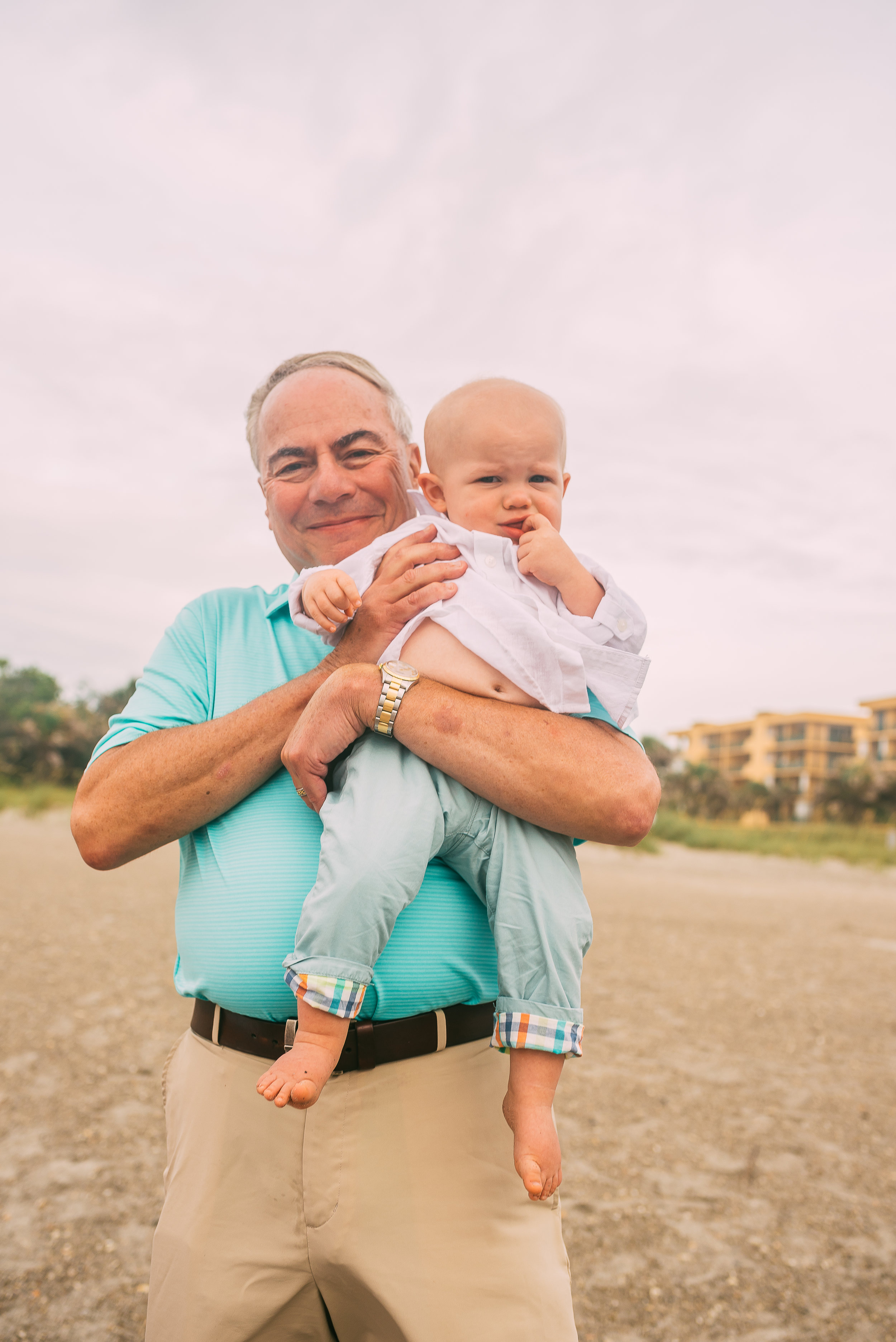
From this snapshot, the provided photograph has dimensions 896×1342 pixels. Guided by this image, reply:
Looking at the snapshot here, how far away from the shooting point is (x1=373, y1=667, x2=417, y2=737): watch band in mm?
1829

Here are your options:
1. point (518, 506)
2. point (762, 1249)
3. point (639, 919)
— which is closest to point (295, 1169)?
point (518, 506)

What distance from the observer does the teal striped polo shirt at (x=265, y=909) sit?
188 cm

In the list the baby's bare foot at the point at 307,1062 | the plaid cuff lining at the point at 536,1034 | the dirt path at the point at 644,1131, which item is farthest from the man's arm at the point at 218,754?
the dirt path at the point at 644,1131

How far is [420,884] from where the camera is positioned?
178cm

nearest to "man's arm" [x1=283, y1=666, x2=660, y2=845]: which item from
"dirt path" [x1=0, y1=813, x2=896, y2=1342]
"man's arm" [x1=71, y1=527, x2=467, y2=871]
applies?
"man's arm" [x1=71, y1=527, x2=467, y2=871]

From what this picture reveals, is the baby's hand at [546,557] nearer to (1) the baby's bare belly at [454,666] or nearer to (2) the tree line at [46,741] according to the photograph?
(1) the baby's bare belly at [454,666]

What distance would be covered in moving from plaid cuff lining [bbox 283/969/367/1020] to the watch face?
2.05 feet

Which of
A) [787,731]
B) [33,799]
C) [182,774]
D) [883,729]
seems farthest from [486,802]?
[787,731]

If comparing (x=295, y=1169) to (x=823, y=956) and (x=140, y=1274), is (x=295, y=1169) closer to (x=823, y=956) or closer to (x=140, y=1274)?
(x=140, y=1274)

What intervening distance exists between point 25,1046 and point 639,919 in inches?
424

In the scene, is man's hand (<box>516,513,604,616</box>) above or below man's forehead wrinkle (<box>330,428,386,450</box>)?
below

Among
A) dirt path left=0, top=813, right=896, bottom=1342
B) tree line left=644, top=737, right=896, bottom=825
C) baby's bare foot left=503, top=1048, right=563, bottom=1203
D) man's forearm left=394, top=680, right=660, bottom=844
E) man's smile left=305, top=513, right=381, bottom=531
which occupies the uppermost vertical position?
tree line left=644, top=737, right=896, bottom=825

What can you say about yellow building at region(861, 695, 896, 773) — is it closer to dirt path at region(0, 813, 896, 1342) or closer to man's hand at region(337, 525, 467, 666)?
dirt path at region(0, 813, 896, 1342)

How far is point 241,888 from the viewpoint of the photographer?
1948 millimetres
